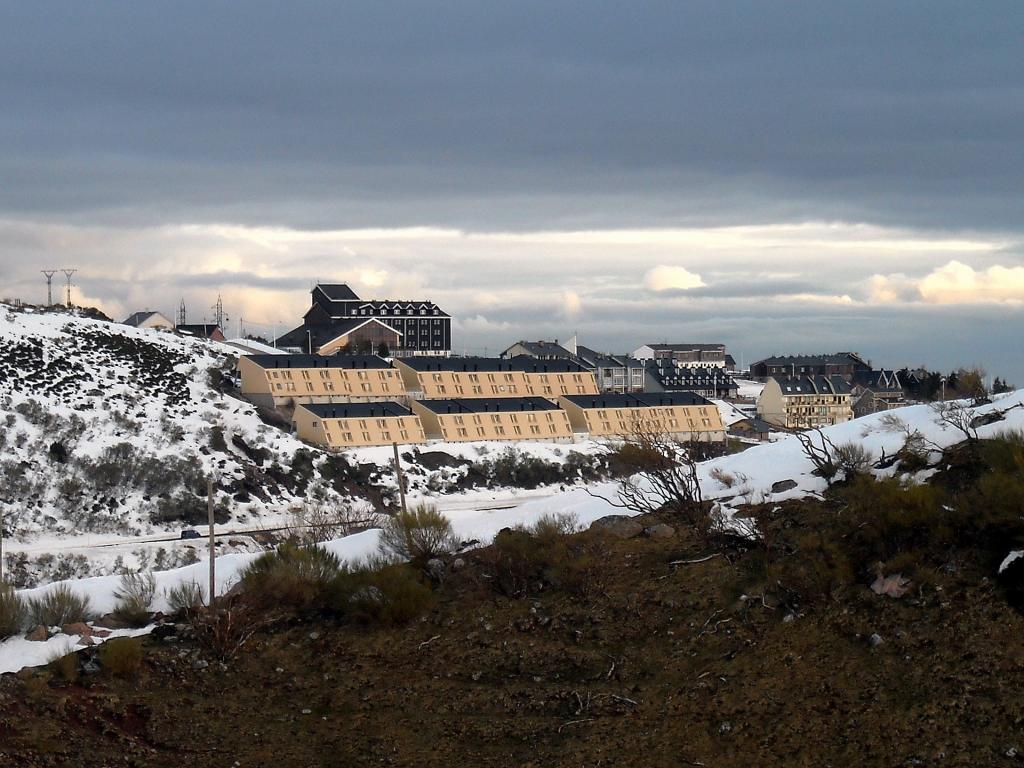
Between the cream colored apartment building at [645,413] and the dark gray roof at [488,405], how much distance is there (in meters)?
3.51

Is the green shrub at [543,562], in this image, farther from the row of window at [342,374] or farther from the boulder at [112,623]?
the row of window at [342,374]

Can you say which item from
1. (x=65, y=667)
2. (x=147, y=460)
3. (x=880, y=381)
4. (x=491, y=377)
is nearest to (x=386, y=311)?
(x=491, y=377)

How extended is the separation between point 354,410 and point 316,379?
966 centimetres

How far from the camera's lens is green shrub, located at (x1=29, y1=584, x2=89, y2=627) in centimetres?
2859

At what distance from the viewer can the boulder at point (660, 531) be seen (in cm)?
3100

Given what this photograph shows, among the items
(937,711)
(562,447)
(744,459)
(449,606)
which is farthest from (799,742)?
(562,447)

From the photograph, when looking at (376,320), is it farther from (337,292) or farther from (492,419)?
(492,419)

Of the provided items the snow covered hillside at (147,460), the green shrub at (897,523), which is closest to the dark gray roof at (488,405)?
the snow covered hillside at (147,460)

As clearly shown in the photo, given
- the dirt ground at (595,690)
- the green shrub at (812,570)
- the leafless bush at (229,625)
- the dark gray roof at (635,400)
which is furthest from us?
the dark gray roof at (635,400)

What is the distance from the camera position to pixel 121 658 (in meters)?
25.9

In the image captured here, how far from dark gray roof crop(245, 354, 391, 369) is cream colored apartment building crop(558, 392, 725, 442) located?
59.9 ft

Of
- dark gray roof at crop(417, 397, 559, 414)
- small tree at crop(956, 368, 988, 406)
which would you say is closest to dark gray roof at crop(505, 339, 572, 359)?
dark gray roof at crop(417, 397, 559, 414)

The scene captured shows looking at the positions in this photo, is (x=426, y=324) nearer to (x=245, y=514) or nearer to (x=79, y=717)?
(x=245, y=514)

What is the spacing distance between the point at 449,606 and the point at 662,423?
9978cm
